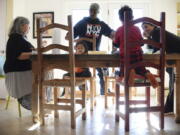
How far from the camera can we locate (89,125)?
2623mm

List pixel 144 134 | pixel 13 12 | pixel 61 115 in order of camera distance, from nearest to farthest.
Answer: pixel 144 134 < pixel 61 115 < pixel 13 12

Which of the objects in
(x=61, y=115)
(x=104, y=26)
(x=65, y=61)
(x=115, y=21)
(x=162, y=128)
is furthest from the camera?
(x=115, y=21)

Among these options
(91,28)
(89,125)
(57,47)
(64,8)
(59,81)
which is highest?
(64,8)

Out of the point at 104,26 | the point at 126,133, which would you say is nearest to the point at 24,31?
the point at 104,26

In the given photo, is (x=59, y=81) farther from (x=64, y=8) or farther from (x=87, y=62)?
(x=64, y=8)

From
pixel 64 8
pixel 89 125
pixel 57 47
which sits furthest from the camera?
pixel 64 8

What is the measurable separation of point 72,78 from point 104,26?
1.62 meters

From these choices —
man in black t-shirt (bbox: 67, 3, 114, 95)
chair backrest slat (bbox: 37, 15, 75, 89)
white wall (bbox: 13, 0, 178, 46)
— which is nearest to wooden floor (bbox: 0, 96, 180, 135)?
chair backrest slat (bbox: 37, 15, 75, 89)

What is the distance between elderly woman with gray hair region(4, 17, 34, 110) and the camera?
2879mm

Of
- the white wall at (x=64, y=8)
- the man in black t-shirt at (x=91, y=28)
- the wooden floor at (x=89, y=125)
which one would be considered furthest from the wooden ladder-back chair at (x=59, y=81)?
the white wall at (x=64, y=8)

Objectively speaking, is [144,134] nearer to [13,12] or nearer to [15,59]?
[15,59]

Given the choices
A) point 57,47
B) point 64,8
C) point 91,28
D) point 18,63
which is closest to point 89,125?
point 57,47

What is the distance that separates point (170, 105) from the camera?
3.06 metres

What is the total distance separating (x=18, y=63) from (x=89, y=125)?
1.08 metres
